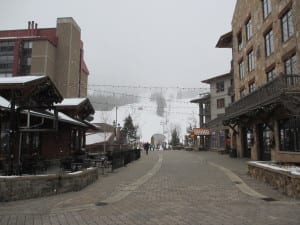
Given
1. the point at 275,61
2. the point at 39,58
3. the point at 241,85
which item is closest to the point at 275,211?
the point at 275,61

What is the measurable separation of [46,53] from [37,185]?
62977 mm

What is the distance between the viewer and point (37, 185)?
10.6 m

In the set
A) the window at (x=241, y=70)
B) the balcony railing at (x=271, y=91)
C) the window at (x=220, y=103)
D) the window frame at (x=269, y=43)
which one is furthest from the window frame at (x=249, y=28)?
the window at (x=220, y=103)

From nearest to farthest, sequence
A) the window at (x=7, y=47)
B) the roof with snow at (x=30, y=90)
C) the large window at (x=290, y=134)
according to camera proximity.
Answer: the roof with snow at (x=30, y=90) < the large window at (x=290, y=134) < the window at (x=7, y=47)

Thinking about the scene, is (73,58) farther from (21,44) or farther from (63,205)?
(63,205)

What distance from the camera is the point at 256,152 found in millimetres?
27734

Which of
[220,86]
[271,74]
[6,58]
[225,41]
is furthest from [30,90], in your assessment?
[6,58]

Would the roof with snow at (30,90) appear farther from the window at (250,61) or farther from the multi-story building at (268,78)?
the window at (250,61)

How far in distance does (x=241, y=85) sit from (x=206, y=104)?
30.0 m

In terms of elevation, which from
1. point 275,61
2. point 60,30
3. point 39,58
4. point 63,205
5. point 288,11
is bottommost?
point 63,205

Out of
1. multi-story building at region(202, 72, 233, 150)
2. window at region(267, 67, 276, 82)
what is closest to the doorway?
window at region(267, 67, 276, 82)

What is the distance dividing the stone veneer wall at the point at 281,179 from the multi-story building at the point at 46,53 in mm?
55707

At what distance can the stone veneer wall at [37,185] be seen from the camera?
998 cm

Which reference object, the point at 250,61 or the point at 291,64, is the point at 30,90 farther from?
the point at 250,61
